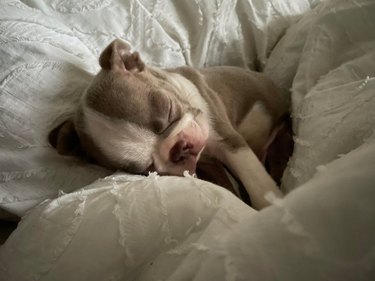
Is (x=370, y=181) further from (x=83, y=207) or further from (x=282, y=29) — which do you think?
(x=282, y=29)

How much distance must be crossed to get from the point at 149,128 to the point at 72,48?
15.3 inches

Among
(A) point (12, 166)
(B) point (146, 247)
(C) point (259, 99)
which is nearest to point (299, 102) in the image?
(C) point (259, 99)

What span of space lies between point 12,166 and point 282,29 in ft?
3.89

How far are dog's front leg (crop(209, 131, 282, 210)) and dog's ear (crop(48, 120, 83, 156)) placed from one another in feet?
1.48

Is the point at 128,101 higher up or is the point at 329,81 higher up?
the point at 128,101

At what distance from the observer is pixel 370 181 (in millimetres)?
566

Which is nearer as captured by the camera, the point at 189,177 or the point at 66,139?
the point at 189,177

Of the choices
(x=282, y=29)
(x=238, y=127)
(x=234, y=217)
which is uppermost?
(x=234, y=217)

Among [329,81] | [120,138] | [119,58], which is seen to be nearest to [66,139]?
[120,138]

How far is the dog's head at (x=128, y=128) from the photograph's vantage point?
4.10ft

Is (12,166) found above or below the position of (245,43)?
above

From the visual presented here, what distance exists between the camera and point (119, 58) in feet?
4.44

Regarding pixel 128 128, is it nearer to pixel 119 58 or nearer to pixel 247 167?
pixel 119 58

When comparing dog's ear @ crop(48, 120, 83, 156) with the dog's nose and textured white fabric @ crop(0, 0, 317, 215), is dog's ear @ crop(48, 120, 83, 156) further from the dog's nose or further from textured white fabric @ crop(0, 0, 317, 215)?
the dog's nose
